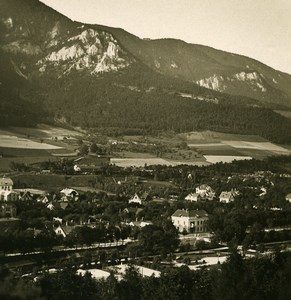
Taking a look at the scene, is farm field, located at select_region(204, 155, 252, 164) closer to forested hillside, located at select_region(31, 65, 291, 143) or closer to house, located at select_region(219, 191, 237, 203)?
forested hillside, located at select_region(31, 65, 291, 143)

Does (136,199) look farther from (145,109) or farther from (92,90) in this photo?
(92,90)

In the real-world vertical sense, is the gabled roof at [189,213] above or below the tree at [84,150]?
below

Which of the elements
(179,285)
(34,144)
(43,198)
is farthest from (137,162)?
(179,285)

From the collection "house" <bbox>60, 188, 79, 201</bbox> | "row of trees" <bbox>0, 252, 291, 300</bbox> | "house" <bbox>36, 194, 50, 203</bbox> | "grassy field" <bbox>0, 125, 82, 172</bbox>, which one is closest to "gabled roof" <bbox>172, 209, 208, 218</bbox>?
"house" <bbox>60, 188, 79, 201</bbox>

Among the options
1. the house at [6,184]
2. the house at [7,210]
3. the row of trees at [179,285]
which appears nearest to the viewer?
the row of trees at [179,285]

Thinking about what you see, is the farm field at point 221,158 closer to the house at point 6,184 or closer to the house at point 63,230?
the house at point 6,184

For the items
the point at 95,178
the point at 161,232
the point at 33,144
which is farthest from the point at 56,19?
the point at 161,232

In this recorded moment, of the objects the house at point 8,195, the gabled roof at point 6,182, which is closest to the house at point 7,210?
the house at point 8,195
